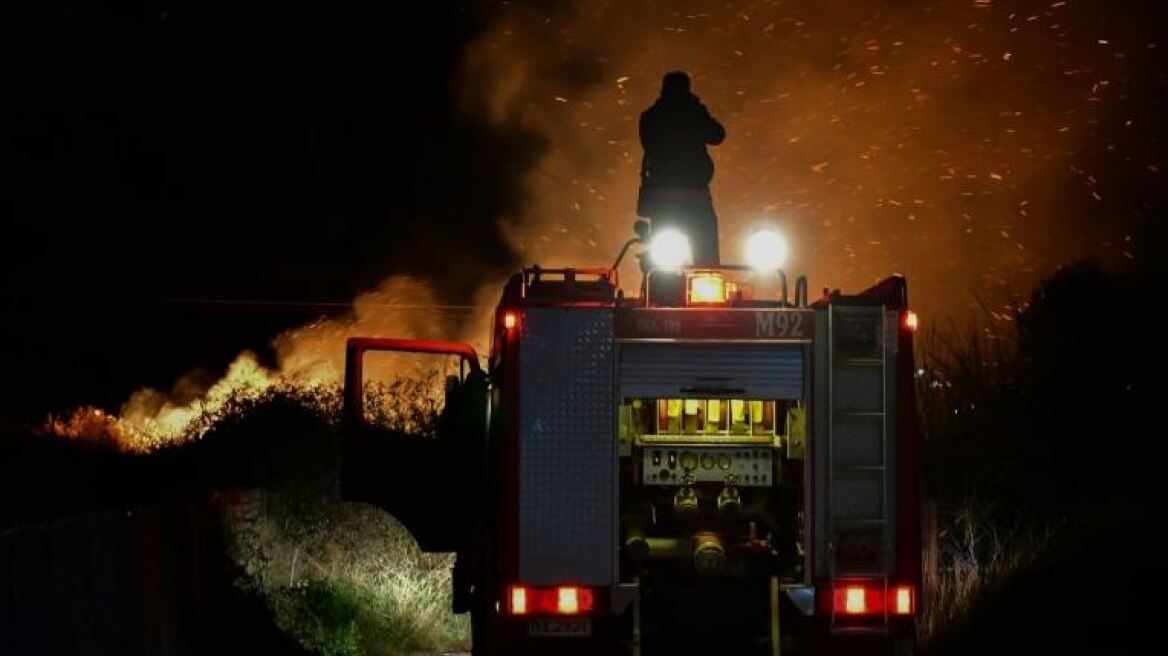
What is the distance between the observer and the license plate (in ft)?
23.6

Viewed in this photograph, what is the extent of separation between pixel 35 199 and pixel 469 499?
25617 millimetres

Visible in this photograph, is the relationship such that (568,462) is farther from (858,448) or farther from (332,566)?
(332,566)

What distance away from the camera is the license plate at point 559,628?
23.6ft

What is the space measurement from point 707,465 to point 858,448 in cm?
95

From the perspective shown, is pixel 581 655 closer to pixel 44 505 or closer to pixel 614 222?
pixel 44 505

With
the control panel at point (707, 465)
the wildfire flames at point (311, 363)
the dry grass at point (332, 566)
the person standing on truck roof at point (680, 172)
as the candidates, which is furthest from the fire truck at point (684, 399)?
the wildfire flames at point (311, 363)

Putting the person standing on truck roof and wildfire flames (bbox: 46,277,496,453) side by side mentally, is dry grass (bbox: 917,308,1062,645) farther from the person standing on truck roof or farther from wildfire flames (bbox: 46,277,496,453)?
wildfire flames (bbox: 46,277,496,453)

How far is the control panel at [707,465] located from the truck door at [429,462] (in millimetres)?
1207

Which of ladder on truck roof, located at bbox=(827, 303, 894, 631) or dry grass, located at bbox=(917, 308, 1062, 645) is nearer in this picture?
ladder on truck roof, located at bbox=(827, 303, 894, 631)

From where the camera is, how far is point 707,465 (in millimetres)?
7906

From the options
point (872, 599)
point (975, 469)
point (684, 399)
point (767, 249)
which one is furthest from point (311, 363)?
point (872, 599)

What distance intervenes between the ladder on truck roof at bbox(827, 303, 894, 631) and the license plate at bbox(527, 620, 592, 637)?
45.5 inches

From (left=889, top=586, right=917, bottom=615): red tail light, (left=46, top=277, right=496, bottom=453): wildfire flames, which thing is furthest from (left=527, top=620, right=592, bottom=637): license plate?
(left=46, top=277, right=496, bottom=453): wildfire flames

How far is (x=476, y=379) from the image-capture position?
866 centimetres
